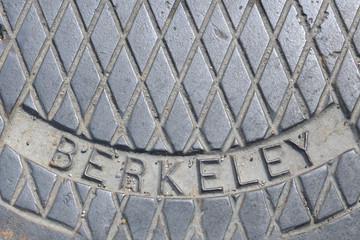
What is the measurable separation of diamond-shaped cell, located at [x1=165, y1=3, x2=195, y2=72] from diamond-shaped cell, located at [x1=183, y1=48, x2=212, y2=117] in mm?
41

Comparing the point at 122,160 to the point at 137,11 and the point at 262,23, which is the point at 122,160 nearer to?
the point at 137,11

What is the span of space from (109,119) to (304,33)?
711 mm

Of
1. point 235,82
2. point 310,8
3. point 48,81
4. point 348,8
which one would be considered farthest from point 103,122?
point 348,8

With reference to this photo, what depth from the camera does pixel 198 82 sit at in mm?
1521

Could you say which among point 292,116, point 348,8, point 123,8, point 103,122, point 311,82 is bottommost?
point 103,122

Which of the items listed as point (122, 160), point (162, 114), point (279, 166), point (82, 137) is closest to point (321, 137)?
point (279, 166)

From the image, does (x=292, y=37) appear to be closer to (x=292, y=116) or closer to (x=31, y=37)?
(x=292, y=116)

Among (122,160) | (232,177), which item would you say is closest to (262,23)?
(232,177)

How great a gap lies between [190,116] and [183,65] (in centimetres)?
17

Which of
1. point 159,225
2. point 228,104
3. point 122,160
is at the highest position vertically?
point 228,104

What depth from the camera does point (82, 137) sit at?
1523mm

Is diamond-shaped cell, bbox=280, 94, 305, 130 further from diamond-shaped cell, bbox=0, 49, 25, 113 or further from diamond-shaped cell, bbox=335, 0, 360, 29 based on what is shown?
diamond-shaped cell, bbox=0, 49, 25, 113

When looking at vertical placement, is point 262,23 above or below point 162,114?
above

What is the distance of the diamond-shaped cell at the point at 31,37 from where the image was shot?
5.03 feet
